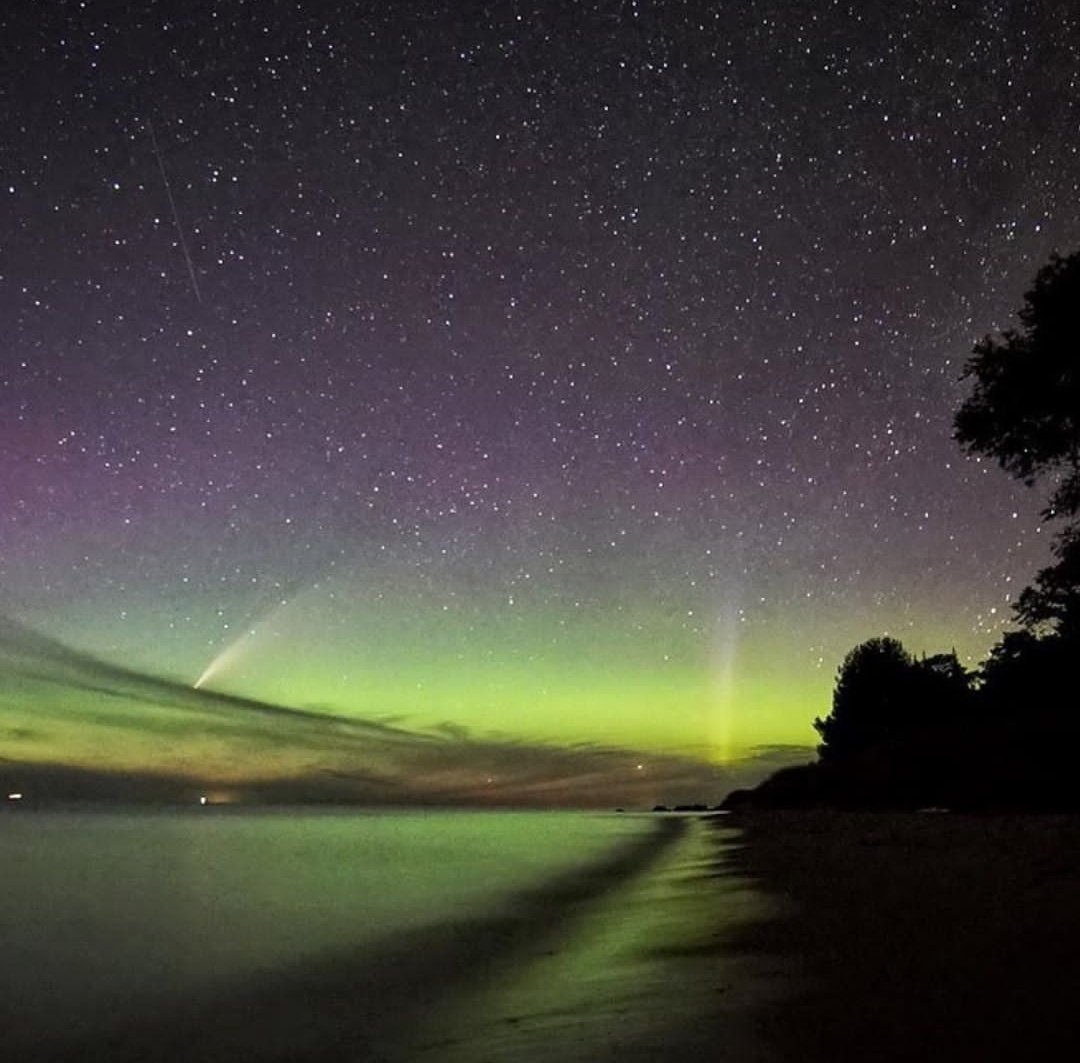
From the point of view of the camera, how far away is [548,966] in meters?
9.71

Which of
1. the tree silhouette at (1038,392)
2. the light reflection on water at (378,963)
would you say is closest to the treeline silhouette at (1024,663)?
the tree silhouette at (1038,392)

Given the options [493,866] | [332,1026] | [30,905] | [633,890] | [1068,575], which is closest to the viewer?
[332,1026]

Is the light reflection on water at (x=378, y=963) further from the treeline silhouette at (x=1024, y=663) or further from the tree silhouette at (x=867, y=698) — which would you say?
the tree silhouette at (x=867, y=698)

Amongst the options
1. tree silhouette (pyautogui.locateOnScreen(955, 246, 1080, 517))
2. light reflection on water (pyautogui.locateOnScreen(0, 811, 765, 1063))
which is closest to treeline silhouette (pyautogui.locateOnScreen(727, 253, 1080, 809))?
tree silhouette (pyautogui.locateOnScreen(955, 246, 1080, 517))

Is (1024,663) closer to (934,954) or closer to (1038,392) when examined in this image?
(1038,392)

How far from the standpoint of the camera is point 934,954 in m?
6.98

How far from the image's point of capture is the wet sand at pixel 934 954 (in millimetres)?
4727

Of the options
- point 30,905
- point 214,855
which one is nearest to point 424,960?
point 30,905

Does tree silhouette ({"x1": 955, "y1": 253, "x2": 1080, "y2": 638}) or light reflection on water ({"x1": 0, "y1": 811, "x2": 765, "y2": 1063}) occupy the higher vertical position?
tree silhouette ({"x1": 955, "y1": 253, "x2": 1080, "y2": 638})

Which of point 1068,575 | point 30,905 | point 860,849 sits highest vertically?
point 1068,575

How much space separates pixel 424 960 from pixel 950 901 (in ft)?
19.0

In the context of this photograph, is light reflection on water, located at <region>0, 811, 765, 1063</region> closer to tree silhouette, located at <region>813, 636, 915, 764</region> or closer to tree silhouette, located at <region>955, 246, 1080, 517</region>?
tree silhouette, located at <region>955, 246, 1080, 517</region>

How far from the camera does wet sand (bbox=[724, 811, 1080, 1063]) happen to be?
15.5 ft

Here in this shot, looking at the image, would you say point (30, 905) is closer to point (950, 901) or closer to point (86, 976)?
point (86, 976)
